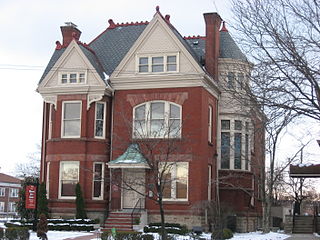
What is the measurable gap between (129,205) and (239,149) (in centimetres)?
841

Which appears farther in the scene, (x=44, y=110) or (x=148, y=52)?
(x=44, y=110)

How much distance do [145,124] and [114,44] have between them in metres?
7.58

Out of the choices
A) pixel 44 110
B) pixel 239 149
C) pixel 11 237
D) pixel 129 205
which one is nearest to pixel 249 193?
pixel 239 149

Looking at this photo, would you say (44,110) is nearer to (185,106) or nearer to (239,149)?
(185,106)

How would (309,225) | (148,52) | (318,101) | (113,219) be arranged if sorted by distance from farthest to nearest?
(309,225) < (148,52) < (113,219) < (318,101)

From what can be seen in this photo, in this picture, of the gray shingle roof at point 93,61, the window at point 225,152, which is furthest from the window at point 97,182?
the window at point 225,152

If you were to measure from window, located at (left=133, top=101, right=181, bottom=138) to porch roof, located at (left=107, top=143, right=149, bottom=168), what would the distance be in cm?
107

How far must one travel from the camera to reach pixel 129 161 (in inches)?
1286

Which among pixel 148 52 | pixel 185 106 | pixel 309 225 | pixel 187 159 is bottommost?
pixel 309 225

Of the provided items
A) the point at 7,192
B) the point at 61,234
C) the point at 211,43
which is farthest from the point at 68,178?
the point at 7,192

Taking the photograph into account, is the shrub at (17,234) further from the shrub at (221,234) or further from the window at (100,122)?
the window at (100,122)

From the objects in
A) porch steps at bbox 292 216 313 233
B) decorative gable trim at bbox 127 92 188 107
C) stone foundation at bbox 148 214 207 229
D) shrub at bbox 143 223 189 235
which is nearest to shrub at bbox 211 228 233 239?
shrub at bbox 143 223 189 235

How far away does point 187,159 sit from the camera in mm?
32719

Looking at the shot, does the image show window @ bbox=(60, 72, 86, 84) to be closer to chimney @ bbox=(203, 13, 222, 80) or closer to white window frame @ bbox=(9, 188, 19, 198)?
chimney @ bbox=(203, 13, 222, 80)
